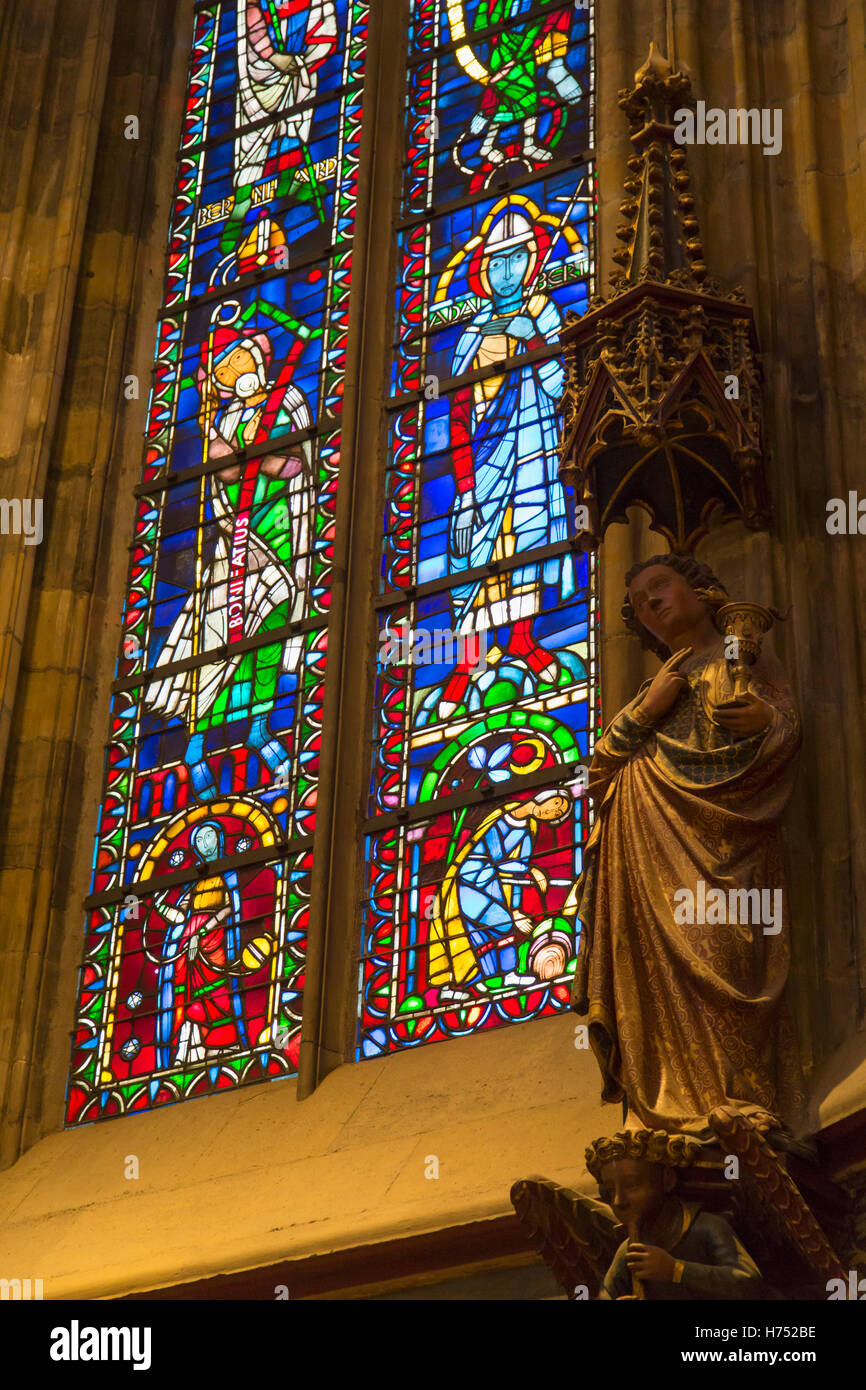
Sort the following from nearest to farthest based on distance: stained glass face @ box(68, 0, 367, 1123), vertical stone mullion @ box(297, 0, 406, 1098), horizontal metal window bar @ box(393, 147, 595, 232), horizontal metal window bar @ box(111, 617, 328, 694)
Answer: vertical stone mullion @ box(297, 0, 406, 1098)
stained glass face @ box(68, 0, 367, 1123)
horizontal metal window bar @ box(111, 617, 328, 694)
horizontal metal window bar @ box(393, 147, 595, 232)

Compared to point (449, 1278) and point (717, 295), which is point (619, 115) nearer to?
point (717, 295)

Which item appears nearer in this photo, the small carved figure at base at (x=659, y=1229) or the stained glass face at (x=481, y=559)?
the small carved figure at base at (x=659, y=1229)

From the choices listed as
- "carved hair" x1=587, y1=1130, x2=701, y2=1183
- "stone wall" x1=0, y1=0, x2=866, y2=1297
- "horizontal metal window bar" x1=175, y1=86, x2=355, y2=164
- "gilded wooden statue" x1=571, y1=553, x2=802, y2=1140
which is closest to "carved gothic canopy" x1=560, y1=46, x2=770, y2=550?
"stone wall" x1=0, y1=0, x2=866, y2=1297

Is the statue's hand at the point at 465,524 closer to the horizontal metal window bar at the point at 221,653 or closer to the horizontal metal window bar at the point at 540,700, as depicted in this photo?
the horizontal metal window bar at the point at 221,653

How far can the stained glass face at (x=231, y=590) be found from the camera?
9.04 meters

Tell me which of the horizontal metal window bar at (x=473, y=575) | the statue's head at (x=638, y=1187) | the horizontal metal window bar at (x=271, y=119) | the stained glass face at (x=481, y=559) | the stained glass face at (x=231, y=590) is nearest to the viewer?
the statue's head at (x=638, y=1187)

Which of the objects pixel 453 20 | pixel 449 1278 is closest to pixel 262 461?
pixel 453 20

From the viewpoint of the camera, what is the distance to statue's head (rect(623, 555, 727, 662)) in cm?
759

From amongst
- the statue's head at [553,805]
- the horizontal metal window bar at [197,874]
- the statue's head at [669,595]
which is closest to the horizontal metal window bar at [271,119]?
the horizontal metal window bar at [197,874]

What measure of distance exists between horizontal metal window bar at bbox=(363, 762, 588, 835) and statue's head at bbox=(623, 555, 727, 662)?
3.20ft

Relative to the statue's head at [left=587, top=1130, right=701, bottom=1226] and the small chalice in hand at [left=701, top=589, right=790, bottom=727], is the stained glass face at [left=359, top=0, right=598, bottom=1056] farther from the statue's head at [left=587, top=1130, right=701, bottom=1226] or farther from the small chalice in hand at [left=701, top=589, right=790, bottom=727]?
the statue's head at [left=587, top=1130, right=701, bottom=1226]

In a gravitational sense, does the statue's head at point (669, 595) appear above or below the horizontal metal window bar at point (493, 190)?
below

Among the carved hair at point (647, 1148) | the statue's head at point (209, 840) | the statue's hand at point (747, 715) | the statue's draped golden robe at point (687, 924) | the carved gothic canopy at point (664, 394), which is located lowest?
the carved hair at point (647, 1148)

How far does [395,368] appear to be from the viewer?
10.1 metres
